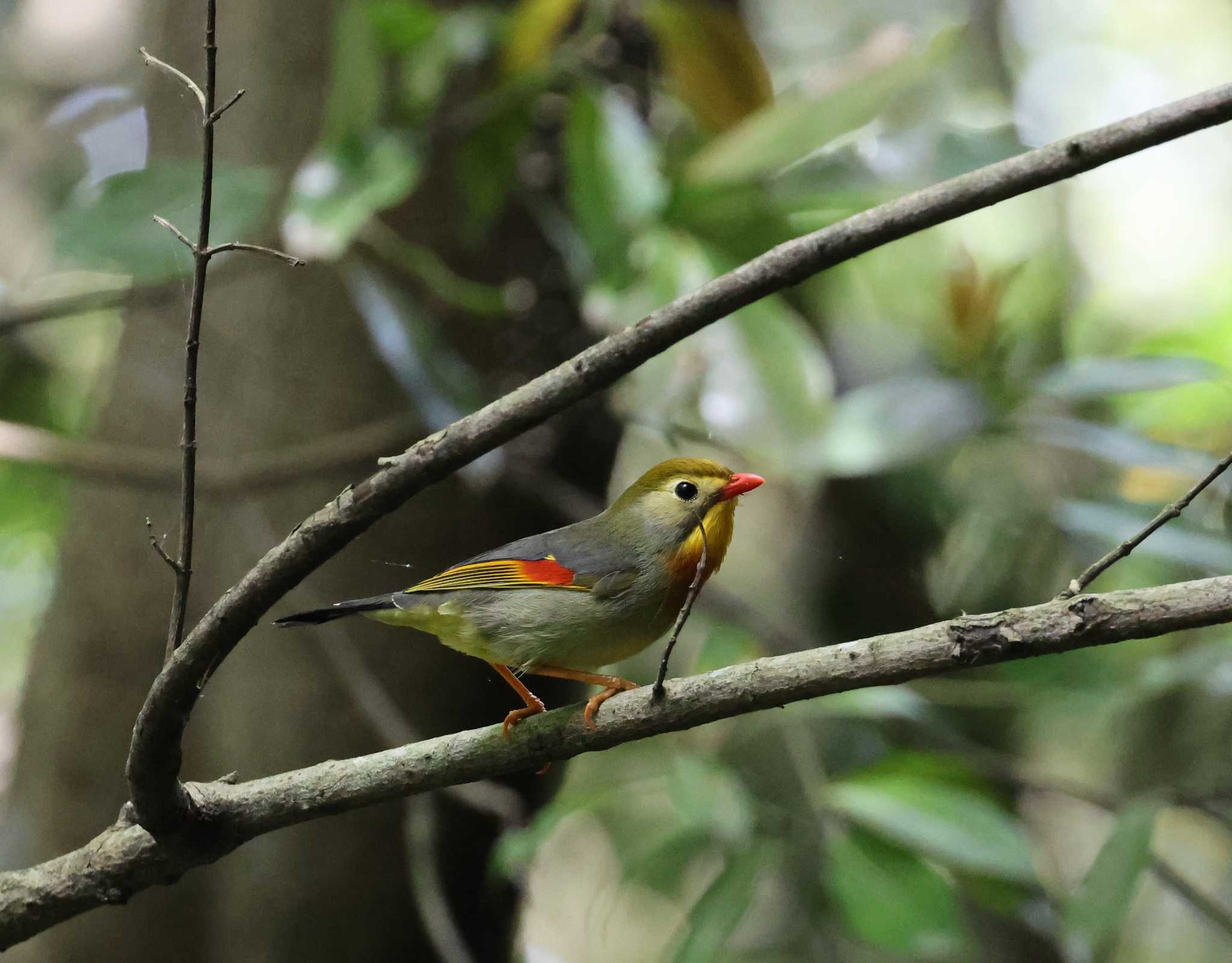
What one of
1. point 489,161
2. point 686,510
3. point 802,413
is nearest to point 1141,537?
point 686,510

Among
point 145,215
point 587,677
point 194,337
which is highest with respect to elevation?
point 145,215

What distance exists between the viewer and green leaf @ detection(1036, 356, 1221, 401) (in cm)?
300

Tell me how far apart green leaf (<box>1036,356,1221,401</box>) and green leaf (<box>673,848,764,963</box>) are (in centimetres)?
161

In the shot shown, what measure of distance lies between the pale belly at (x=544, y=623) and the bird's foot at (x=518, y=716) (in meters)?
0.12

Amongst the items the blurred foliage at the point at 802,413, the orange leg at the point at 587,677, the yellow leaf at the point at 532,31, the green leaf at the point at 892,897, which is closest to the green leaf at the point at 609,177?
the blurred foliage at the point at 802,413

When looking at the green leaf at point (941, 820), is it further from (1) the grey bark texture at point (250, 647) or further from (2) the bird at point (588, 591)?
(2) the bird at point (588, 591)

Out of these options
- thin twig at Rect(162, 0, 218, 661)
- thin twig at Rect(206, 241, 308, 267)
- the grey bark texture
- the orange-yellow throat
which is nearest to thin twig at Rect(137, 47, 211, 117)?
thin twig at Rect(162, 0, 218, 661)

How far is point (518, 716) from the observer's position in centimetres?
174

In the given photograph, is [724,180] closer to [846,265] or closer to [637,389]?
[637,389]

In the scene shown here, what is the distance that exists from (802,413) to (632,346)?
6.31 feet

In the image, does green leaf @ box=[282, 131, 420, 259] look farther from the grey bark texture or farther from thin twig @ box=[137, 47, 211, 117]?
thin twig @ box=[137, 47, 211, 117]

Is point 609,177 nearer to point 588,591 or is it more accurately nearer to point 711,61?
point 711,61

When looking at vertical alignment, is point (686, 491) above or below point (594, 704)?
above

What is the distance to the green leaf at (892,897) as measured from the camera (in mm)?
2943
